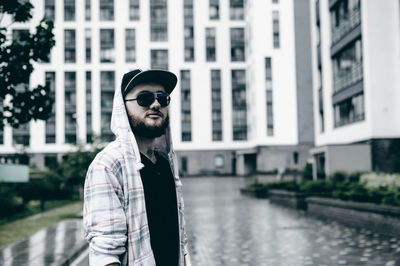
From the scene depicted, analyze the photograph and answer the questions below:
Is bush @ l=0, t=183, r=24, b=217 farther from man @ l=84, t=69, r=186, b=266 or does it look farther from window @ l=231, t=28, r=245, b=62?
window @ l=231, t=28, r=245, b=62

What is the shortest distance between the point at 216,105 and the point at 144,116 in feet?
207

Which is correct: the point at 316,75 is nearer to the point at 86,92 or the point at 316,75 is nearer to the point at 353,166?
the point at 353,166

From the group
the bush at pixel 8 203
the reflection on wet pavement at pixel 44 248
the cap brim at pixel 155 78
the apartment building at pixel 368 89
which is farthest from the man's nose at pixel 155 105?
the apartment building at pixel 368 89

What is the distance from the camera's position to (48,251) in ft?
Answer: 31.9

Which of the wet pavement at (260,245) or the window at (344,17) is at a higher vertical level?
the window at (344,17)

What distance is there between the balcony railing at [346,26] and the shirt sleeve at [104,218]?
29.3 metres

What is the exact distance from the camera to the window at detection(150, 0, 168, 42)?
65.2 meters

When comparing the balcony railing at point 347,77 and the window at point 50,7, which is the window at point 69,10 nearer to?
the window at point 50,7

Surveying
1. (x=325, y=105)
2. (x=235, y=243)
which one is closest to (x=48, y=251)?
(x=235, y=243)

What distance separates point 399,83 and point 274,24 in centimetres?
3155

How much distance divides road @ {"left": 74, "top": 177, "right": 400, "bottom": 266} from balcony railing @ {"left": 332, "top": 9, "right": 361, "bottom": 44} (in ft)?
57.7

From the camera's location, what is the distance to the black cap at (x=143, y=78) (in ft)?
9.30

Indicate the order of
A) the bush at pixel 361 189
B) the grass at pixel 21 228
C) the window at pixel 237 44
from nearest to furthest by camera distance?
the grass at pixel 21 228 < the bush at pixel 361 189 < the window at pixel 237 44

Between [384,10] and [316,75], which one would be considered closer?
[384,10]
